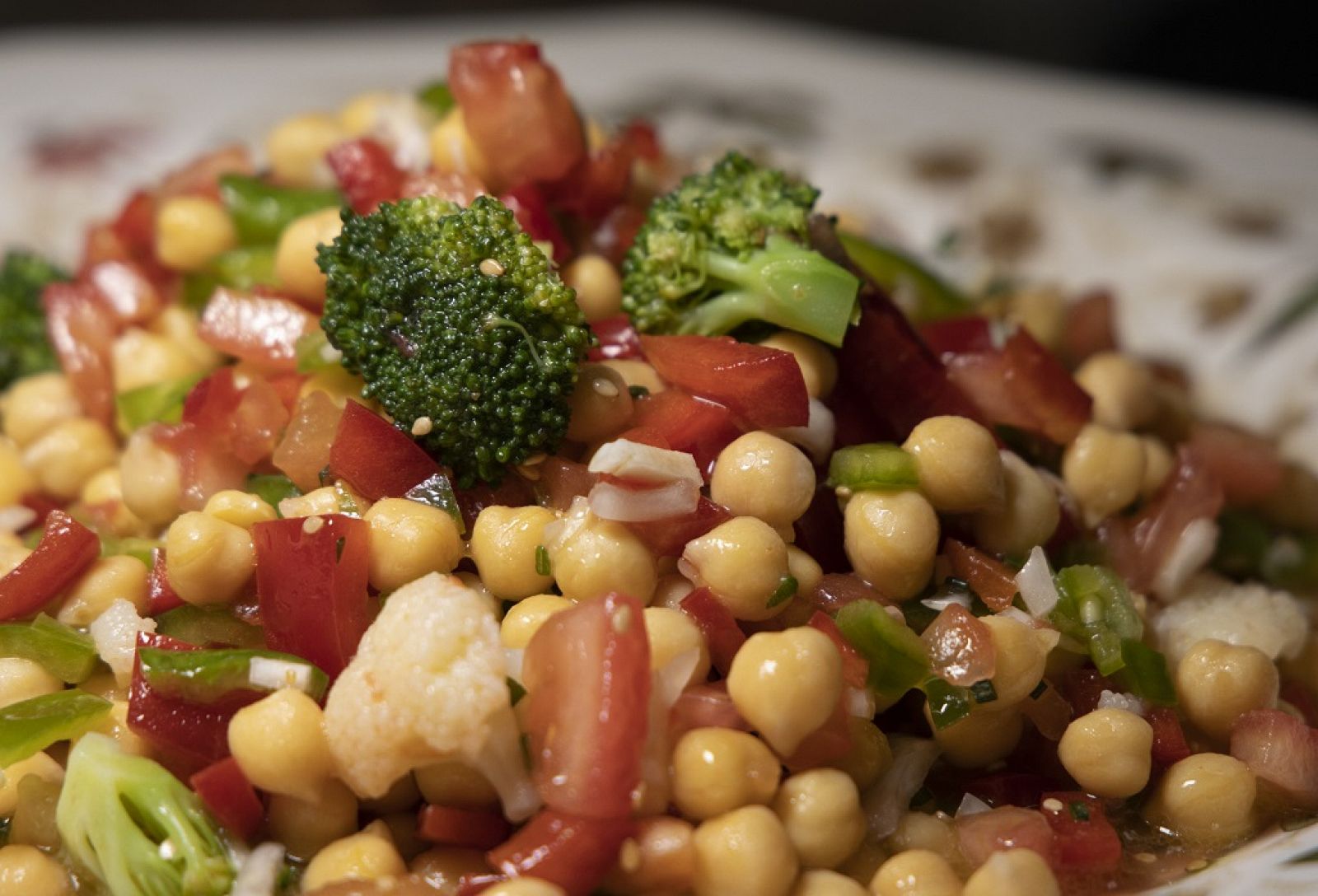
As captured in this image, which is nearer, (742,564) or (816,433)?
(742,564)

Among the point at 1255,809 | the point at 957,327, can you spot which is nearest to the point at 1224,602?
the point at 1255,809

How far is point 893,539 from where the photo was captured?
2594 millimetres

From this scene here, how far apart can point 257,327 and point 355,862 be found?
1.31 metres

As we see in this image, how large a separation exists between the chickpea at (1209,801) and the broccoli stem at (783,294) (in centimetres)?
115

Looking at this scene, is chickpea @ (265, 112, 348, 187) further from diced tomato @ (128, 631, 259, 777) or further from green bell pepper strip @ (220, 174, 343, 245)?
diced tomato @ (128, 631, 259, 777)

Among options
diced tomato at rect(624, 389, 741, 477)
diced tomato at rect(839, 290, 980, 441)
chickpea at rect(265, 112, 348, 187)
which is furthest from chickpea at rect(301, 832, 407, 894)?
chickpea at rect(265, 112, 348, 187)

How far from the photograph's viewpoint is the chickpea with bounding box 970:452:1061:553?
111 inches

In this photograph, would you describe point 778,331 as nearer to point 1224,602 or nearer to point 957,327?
point 957,327

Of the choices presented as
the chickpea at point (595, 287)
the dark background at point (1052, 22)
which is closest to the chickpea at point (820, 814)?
the chickpea at point (595, 287)

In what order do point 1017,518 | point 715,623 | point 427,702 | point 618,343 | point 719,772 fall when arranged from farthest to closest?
point 618,343 < point 1017,518 < point 715,623 < point 719,772 < point 427,702

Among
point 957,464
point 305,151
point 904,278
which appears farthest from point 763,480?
point 305,151

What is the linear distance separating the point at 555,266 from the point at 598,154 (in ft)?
1.77

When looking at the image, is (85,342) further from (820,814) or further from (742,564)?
(820,814)

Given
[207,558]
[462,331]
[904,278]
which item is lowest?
[207,558]
